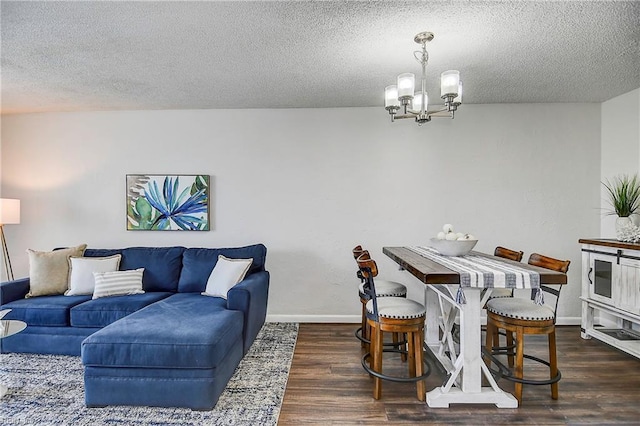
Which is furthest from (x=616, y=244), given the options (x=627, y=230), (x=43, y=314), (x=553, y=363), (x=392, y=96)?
(x=43, y=314)

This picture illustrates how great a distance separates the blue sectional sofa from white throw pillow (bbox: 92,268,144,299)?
0.11m

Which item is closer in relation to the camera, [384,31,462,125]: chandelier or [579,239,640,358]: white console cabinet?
[384,31,462,125]: chandelier

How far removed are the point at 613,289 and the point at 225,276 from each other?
11.7ft

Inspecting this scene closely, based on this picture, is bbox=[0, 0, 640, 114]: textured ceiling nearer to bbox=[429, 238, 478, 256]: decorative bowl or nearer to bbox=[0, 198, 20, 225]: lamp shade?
bbox=[0, 198, 20, 225]: lamp shade

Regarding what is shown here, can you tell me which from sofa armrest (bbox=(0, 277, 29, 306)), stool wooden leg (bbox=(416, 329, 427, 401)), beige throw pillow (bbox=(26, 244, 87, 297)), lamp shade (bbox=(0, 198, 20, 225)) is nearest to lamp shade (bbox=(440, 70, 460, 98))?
stool wooden leg (bbox=(416, 329, 427, 401))

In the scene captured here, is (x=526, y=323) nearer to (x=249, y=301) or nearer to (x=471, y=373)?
(x=471, y=373)

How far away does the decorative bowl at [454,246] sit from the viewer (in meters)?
2.73

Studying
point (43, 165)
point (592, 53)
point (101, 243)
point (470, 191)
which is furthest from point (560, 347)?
point (43, 165)

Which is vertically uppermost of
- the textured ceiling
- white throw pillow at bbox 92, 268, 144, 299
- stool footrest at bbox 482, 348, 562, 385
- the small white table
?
the textured ceiling

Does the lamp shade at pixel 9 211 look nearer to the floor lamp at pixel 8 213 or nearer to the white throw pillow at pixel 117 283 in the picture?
the floor lamp at pixel 8 213

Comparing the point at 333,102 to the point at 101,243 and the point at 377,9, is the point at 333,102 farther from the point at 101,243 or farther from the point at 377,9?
the point at 101,243

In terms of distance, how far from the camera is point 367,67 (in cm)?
294

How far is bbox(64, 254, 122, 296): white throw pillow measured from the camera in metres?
3.36

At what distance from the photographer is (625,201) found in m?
3.41
